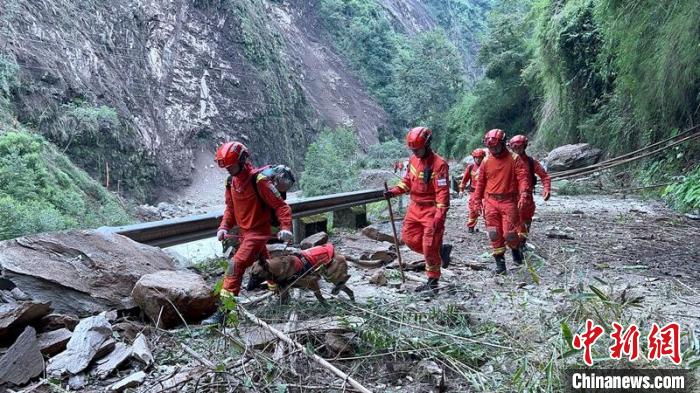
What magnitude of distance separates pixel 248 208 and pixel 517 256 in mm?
3846

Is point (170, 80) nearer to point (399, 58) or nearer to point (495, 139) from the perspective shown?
point (399, 58)

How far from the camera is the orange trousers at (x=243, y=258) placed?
4.79 m

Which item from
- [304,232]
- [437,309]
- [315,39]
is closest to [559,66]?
[304,232]

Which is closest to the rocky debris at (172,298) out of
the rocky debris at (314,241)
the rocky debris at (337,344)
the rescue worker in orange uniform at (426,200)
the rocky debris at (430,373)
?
the rocky debris at (337,344)

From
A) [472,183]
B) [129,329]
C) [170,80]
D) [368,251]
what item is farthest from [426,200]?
[170,80]

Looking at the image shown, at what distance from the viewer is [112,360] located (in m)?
3.46

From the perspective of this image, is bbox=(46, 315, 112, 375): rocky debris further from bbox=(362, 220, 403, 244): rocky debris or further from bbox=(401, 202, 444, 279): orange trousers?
bbox=(362, 220, 403, 244): rocky debris

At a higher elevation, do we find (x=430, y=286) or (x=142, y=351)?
(x=142, y=351)

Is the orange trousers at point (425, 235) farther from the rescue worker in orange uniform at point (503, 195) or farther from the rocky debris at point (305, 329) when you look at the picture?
the rocky debris at point (305, 329)

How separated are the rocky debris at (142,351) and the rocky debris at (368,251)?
3890 millimetres

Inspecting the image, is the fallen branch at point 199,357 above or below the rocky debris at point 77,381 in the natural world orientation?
above

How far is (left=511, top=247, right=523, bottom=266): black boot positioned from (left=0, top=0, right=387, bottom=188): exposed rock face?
789 inches

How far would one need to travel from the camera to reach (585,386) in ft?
8.98

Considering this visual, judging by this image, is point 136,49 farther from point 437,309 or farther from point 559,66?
point 437,309
